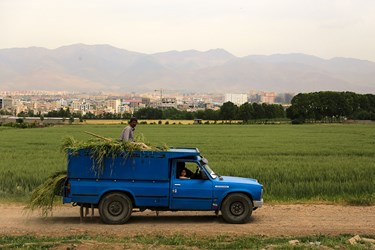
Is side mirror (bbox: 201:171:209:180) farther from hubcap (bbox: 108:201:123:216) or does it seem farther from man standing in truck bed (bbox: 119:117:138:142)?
hubcap (bbox: 108:201:123:216)

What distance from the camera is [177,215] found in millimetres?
14000

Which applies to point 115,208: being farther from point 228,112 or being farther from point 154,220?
point 228,112

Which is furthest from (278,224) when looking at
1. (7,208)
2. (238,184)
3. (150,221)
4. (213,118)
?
(213,118)

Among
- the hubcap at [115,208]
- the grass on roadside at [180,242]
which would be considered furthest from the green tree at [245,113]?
the grass on roadside at [180,242]

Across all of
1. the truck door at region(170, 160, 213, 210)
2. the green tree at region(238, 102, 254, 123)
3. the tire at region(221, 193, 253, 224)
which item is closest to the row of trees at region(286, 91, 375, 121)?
the green tree at region(238, 102, 254, 123)

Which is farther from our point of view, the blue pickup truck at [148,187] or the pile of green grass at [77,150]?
the blue pickup truck at [148,187]

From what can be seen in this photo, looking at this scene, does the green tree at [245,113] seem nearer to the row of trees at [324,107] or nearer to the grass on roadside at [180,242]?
the row of trees at [324,107]

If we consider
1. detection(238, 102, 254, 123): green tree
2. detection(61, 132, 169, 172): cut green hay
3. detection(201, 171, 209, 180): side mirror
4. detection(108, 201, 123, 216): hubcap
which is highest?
detection(238, 102, 254, 123): green tree

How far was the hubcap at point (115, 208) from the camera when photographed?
12602 millimetres

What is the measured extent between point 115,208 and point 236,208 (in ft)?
9.31

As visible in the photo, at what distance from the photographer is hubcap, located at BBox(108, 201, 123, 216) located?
12602mm

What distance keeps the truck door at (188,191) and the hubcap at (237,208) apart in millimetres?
553

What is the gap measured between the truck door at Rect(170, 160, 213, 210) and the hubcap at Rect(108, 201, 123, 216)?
1208 millimetres

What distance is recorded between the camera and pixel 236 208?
12.8m
